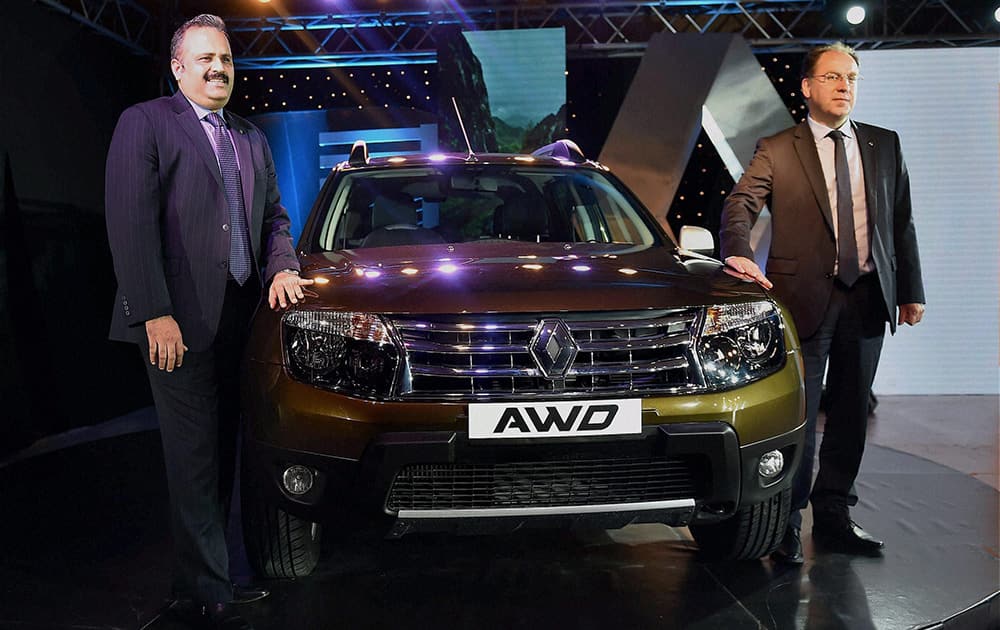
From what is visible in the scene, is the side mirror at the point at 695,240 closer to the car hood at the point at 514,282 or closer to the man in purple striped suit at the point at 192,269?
the car hood at the point at 514,282

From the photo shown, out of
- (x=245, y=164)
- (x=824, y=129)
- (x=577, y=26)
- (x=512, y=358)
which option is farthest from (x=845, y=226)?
(x=577, y=26)

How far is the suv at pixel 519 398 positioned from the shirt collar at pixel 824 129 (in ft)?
2.83

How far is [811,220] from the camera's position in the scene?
279 centimetres

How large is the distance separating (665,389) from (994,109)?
17.0ft

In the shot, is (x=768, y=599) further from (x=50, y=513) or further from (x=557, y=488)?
(x=50, y=513)

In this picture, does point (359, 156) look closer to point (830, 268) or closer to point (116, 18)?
point (830, 268)

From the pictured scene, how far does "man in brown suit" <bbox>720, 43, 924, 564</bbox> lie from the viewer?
2756 millimetres

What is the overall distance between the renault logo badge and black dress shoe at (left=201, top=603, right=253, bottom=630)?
102 cm

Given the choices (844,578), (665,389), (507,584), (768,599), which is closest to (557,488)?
(665,389)

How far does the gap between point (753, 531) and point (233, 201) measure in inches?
69.0

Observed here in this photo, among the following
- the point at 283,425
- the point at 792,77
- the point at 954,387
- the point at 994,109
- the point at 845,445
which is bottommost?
the point at 954,387

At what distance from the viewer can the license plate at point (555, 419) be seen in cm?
195

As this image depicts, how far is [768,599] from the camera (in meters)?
2.38

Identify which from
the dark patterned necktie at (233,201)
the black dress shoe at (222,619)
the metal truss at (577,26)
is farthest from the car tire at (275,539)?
the metal truss at (577,26)
